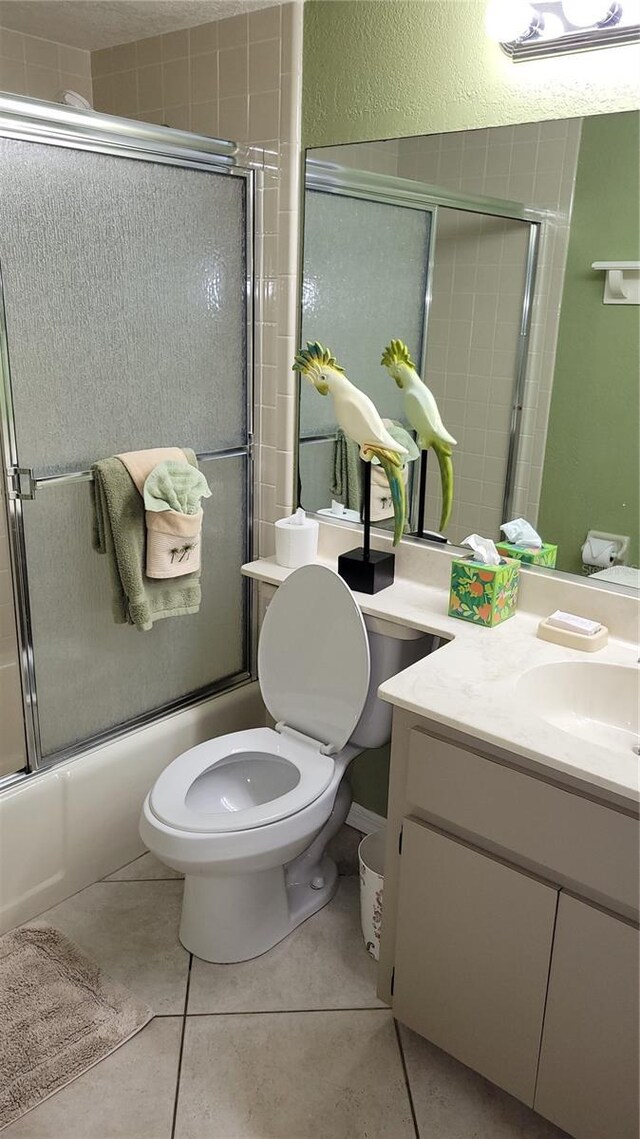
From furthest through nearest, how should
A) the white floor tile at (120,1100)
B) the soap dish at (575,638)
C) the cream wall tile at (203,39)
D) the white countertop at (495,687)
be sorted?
the cream wall tile at (203,39)
the soap dish at (575,638)
the white floor tile at (120,1100)
the white countertop at (495,687)

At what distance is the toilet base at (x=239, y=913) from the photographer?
6.41ft

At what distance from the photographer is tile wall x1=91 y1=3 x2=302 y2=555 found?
82.7 inches

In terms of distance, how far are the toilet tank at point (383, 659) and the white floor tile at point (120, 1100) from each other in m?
0.79

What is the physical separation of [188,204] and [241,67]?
1.42ft

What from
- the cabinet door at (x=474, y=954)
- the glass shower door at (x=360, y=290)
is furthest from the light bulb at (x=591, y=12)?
the cabinet door at (x=474, y=954)

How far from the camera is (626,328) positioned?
168 centimetres

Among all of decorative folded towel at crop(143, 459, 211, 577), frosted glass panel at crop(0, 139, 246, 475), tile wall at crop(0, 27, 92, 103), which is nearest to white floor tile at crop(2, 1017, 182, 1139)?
decorative folded towel at crop(143, 459, 211, 577)

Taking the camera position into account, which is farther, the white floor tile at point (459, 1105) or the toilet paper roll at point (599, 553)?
the toilet paper roll at point (599, 553)

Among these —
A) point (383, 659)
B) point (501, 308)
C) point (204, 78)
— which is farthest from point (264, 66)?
point (383, 659)

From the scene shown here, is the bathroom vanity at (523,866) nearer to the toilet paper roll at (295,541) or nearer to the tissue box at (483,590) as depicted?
the tissue box at (483,590)

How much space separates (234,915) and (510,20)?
6.66ft

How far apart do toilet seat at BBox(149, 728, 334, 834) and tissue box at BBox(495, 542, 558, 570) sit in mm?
659

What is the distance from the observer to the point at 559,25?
161cm

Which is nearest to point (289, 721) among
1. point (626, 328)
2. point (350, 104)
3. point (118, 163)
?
point (626, 328)
